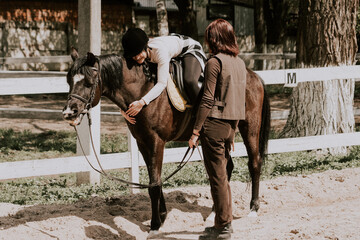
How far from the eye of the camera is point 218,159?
4.99 m

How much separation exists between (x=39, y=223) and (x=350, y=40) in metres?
6.21

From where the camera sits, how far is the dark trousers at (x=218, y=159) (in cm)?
496

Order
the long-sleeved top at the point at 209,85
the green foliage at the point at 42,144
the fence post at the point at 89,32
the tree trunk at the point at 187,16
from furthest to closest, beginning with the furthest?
the tree trunk at the point at 187,16, the green foliage at the point at 42,144, the fence post at the point at 89,32, the long-sleeved top at the point at 209,85

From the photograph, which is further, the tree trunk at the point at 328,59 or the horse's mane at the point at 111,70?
the tree trunk at the point at 328,59

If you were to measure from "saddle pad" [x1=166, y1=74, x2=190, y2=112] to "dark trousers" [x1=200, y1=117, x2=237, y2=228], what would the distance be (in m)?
0.65

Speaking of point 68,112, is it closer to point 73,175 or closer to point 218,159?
point 218,159

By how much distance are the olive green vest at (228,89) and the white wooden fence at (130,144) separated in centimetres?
226

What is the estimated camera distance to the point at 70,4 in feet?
85.2

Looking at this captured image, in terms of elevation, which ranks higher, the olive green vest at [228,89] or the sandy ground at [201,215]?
the olive green vest at [228,89]

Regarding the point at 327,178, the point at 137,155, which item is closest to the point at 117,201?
the point at 137,155

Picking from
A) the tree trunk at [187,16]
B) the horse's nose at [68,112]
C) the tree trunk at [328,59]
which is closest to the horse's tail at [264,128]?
the horse's nose at [68,112]

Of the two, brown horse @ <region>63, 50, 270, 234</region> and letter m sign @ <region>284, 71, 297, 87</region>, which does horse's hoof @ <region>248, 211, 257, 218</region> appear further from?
letter m sign @ <region>284, 71, 297, 87</region>

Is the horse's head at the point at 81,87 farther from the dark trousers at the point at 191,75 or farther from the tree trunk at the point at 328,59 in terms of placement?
the tree trunk at the point at 328,59

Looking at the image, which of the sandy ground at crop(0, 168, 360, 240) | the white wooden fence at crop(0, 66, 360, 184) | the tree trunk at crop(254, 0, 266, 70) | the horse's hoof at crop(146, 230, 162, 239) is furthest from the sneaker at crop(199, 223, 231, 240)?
the tree trunk at crop(254, 0, 266, 70)
